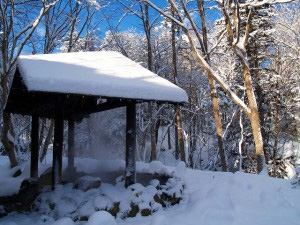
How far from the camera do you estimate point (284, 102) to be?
1778 centimetres

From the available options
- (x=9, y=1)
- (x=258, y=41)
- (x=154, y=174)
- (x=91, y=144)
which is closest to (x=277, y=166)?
(x=258, y=41)

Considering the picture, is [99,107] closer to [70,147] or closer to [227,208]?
[70,147]

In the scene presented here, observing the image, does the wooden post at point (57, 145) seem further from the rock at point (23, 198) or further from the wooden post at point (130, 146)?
the wooden post at point (130, 146)

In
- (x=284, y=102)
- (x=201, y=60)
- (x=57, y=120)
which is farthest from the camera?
(x=284, y=102)

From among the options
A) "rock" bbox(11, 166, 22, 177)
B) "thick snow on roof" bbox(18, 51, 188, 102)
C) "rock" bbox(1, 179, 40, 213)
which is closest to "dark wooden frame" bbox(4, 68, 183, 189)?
"thick snow on roof" bbox(18, 51, 188, 102)


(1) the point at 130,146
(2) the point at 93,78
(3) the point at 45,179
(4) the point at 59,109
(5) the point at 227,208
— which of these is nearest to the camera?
(5) the point at 227,208

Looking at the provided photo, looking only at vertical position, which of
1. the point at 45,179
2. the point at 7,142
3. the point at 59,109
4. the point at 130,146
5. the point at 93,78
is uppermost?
the point at 93,78

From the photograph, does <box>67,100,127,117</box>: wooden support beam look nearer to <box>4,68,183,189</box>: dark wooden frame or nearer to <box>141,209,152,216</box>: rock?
<box>4,68,183,189</box>: dark wooden frame

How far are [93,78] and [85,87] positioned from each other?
45cm

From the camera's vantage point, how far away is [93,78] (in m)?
5.46

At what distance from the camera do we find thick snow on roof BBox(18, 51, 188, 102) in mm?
4867

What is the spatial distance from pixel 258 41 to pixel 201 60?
25.9ft

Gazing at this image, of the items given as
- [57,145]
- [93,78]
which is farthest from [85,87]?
[57,145]

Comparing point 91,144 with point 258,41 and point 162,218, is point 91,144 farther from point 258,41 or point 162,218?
point 162,218
